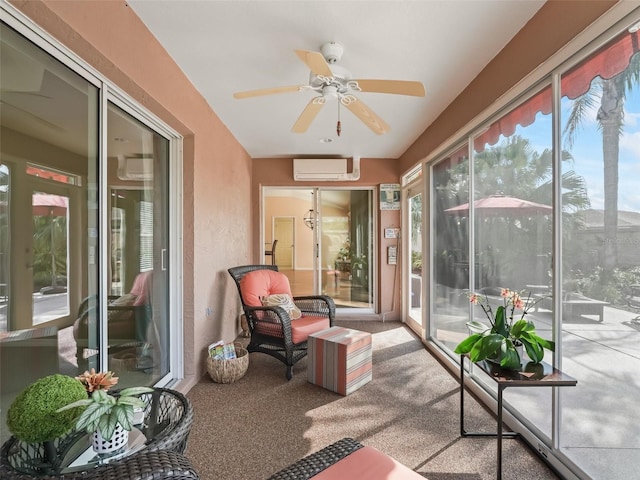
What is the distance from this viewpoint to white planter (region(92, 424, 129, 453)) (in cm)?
101

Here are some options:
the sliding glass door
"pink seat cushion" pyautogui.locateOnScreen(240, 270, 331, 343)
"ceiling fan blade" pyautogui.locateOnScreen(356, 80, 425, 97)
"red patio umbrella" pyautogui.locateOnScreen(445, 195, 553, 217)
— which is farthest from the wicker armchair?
"ceiling fan blade" pyautogui.locateOnScreen(356, 80, 425, 97)

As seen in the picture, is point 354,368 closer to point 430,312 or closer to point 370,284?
point 430,312

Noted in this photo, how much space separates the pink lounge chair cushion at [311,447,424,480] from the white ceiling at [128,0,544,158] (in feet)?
7.32

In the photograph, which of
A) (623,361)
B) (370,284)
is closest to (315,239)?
(370,284)

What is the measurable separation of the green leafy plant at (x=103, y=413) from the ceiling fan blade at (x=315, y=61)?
1750mm

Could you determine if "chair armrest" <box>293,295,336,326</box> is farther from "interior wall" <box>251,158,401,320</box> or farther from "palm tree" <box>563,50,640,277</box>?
"palm tree" <box>563,50,640,277</box>

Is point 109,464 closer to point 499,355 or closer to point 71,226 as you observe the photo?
point 71,226

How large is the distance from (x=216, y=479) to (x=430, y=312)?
2948 mm

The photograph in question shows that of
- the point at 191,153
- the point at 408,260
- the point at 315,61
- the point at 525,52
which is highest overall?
the point at 525,52

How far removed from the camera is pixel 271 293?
381cm

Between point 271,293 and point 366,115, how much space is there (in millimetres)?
2280

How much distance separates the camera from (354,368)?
273 cm

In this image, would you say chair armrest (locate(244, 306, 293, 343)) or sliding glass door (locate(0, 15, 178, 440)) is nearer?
sliding glass door (locate(0, 15, 178, 440))

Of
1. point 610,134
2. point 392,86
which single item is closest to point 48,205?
point 392,86
